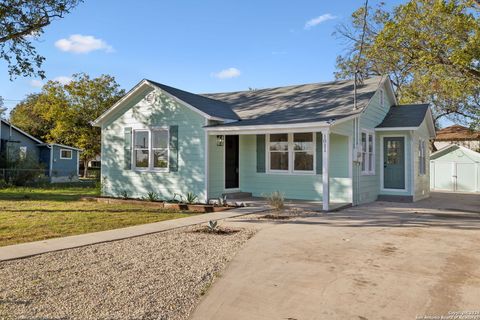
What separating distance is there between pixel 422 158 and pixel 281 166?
6770 millimetres

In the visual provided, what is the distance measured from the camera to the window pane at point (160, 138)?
1395 centimetres

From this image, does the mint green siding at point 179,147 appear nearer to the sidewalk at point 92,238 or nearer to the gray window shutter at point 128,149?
the gray window shutter at point 128,149

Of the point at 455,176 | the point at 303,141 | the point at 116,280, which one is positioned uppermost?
the point at 303,141

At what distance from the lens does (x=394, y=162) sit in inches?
592

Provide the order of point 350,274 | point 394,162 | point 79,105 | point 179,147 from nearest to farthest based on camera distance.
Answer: point 350,274
point 179,147
point 394,162
point 79,105

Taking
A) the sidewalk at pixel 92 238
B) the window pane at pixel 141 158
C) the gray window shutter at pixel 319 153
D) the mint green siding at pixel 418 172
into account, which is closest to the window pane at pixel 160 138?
the window pane at pixel 141 158

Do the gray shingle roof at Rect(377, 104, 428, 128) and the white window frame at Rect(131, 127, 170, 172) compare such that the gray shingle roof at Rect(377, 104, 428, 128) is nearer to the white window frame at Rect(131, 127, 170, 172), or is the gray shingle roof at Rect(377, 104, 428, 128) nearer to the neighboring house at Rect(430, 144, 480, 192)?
the white window frame at Rect(131, 127, 170, 172)

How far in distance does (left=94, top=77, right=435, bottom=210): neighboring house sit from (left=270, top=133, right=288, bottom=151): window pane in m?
0.04

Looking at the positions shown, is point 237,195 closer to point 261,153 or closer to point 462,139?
point 261,153

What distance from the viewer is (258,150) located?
14469 mm

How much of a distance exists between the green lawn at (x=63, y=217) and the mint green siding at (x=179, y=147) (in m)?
1.45

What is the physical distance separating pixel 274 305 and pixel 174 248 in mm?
2920

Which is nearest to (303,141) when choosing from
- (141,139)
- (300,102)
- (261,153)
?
(261,153)

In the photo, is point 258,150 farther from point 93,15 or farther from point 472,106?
point 472,106
